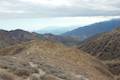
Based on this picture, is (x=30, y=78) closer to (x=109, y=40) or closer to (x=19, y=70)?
(x=19, y=70)

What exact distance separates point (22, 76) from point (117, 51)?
151m

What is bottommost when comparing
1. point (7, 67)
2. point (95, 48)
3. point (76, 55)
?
point (95, 48)

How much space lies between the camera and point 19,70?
24391 mm

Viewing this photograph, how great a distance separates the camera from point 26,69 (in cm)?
2486

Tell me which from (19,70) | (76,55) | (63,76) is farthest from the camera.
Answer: (76,55)

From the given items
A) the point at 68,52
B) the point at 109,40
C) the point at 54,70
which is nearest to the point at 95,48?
the point at 109,40

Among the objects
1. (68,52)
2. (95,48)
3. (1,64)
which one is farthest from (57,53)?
(95,48)

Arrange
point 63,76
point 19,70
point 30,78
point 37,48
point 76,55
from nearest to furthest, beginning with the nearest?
point 30,78 < point 19,70 < point 63,76 < point 37,48 < point 76,55

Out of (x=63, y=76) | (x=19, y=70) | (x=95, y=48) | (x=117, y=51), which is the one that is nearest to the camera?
(x=19, y=70)

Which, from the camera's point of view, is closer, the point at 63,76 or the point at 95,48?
the point at 63,76

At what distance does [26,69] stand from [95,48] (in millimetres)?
172144

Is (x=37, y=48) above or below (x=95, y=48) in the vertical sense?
above

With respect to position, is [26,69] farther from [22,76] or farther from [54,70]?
[54,70]

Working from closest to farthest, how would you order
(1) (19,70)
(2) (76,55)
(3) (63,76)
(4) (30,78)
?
(4) (30,78) < (1) (19,70) < (3) (63,76) < (2) (76,55)
